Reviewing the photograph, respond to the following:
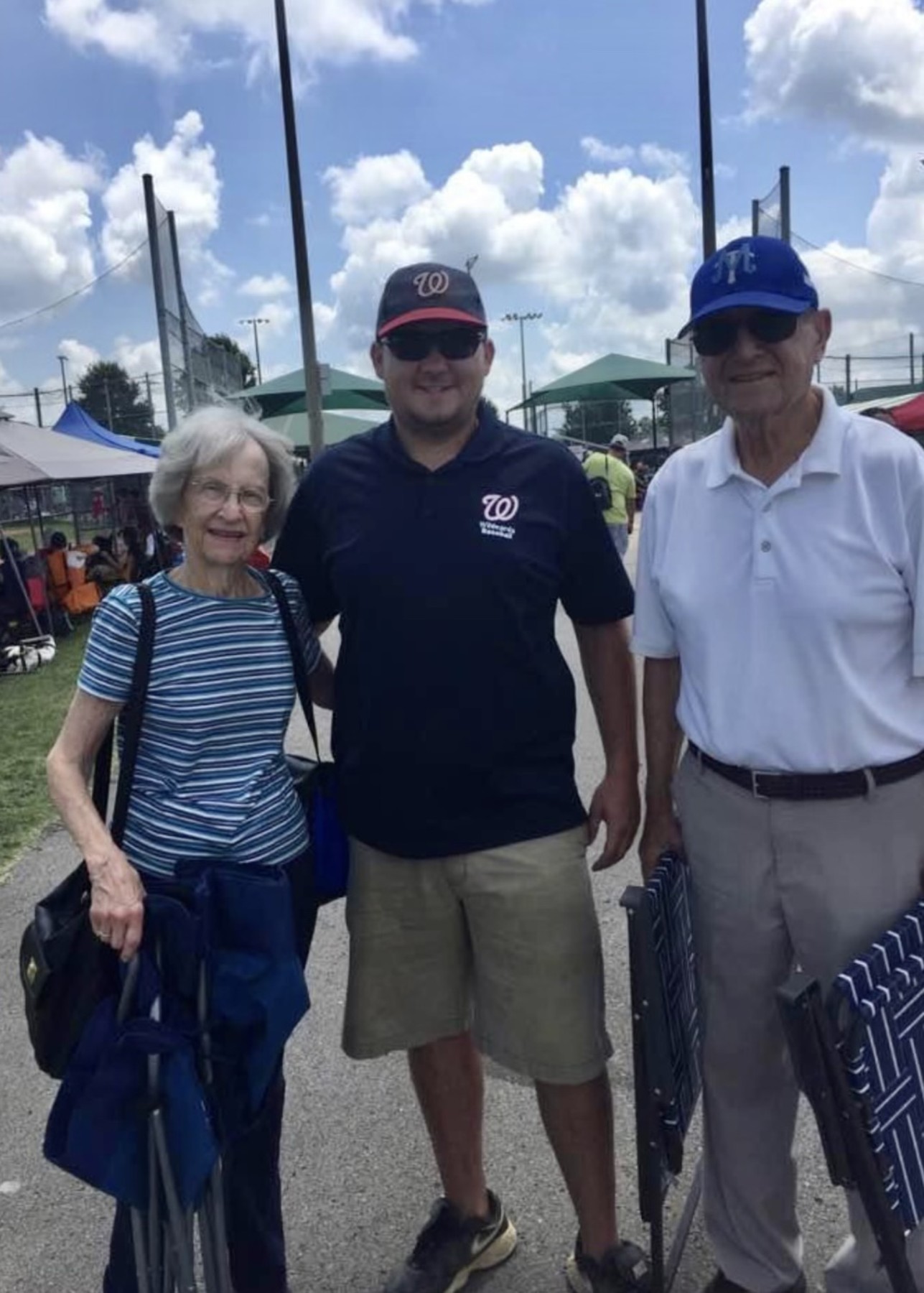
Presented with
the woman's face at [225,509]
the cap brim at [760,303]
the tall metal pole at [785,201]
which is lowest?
the woman's face at [225,509]

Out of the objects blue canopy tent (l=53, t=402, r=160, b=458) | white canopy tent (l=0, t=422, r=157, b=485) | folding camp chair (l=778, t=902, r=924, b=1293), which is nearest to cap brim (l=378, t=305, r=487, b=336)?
folding camp chair (l=778, t=902, r=924, b=1293)

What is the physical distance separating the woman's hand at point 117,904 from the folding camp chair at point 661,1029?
829 mm

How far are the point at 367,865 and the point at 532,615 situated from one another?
0.66 meters

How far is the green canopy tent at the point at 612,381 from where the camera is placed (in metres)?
17.6

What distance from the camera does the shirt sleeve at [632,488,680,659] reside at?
2170 mm

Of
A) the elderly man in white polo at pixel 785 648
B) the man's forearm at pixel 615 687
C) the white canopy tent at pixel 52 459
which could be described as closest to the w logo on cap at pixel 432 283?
the elderly man in white polo at pixel 785 648

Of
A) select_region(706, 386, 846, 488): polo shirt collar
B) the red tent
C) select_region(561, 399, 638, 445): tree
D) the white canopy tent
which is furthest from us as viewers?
select_region(561, 399, 638, 445): tree

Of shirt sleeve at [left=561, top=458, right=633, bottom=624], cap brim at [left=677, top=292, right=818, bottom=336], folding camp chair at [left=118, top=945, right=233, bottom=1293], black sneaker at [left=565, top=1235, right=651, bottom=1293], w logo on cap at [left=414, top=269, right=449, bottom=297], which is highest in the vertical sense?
w logo on cap at [left=414, top=269, right=449, bottom=297]

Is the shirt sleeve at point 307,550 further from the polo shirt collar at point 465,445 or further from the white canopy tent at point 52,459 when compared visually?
the white canopy tent at point 52,459

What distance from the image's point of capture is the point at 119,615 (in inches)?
79.2

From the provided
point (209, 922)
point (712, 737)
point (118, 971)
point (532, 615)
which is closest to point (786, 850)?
point (712, 737)

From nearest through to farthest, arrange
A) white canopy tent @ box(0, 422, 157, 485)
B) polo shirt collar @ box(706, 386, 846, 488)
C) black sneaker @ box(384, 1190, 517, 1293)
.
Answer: polo shirt collar @ box(706, 386, 846, 488) → black sneaker @ box(384, 1190, 517, 1293) → white canopy tent @ box(0, 422, 157, 485)

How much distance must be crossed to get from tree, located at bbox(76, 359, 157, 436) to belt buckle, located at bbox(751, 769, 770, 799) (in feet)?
121

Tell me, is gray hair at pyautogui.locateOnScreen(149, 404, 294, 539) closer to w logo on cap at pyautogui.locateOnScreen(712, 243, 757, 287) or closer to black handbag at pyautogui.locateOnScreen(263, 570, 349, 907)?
black handbag at pyautogui.locateOnScreen(263, 570, 349, 907)
